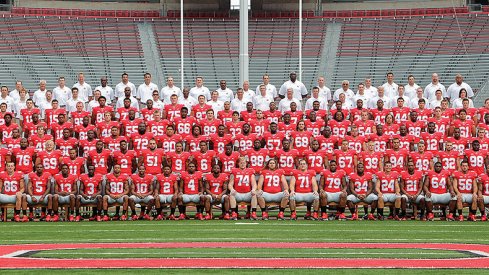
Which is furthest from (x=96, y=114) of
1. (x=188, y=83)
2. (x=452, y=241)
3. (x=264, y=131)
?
(x=188, y=83)

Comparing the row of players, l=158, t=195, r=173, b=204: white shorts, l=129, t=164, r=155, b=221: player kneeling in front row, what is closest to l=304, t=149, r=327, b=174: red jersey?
the row of players

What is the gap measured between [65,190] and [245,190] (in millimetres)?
2645

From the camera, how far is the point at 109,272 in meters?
8.69

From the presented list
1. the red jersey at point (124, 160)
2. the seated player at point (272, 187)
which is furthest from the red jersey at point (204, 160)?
the red jersey at point (124, 160)

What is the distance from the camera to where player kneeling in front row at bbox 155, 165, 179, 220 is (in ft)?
48.5

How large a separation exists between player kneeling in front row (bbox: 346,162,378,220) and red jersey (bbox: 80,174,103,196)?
367 cm

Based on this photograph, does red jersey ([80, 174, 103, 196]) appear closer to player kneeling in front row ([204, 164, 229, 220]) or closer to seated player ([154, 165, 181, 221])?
seated player ([154, 165, 181, 221])

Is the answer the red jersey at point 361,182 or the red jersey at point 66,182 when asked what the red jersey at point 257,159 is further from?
the red jersey at point 66,182

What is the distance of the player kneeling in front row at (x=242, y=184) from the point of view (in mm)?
14766

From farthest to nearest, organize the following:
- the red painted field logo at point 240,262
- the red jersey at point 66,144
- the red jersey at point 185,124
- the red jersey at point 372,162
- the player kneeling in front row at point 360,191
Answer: the red jersey at point 185,124
the red jersey at point 66,144
the red jersey at point 372,162
the player kneeling in front row at point 360,191
the red painted field logo at point 240,262

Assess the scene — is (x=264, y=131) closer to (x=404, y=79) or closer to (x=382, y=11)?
(x=404, y=79)

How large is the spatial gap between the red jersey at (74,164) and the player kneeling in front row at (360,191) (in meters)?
4.00

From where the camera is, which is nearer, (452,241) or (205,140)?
(452,241)

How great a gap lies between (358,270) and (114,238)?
3.93m
